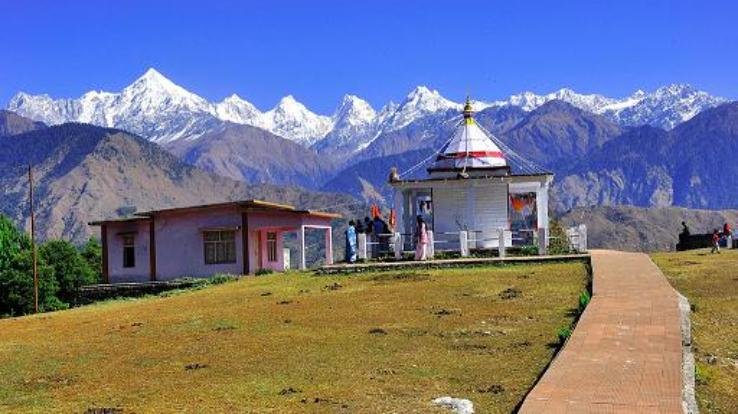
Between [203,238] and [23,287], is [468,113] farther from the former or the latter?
[23,287]

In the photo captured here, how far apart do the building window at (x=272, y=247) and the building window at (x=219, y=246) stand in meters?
3.29

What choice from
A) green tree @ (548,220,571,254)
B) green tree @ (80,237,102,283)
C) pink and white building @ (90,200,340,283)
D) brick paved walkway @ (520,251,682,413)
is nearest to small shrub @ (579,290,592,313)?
brick paved walkway @ (520,251,682,413)

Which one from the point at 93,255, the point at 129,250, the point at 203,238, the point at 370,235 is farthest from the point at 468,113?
the point at 93,255

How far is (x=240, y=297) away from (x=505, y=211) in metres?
14.5

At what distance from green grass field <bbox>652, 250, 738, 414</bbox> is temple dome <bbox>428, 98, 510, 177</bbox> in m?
10.7

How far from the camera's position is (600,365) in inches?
528

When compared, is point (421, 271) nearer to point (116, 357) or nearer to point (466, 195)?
point (466, 195)

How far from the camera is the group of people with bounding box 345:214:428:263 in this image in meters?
34.7

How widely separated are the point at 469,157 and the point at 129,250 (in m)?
18.3

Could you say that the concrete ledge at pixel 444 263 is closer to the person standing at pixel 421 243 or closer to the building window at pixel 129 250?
the person standing at pixel 421 243

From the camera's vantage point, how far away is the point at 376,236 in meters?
39.1

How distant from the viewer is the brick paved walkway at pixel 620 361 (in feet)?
37.4

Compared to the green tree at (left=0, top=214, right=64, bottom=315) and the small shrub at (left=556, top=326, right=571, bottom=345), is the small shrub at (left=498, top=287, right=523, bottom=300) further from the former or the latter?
the green tree at (left=0, top=214, right=64, bottom=315)

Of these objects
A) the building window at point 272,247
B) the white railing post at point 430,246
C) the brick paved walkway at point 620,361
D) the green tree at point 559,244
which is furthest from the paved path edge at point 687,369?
the building window at point 272,247
